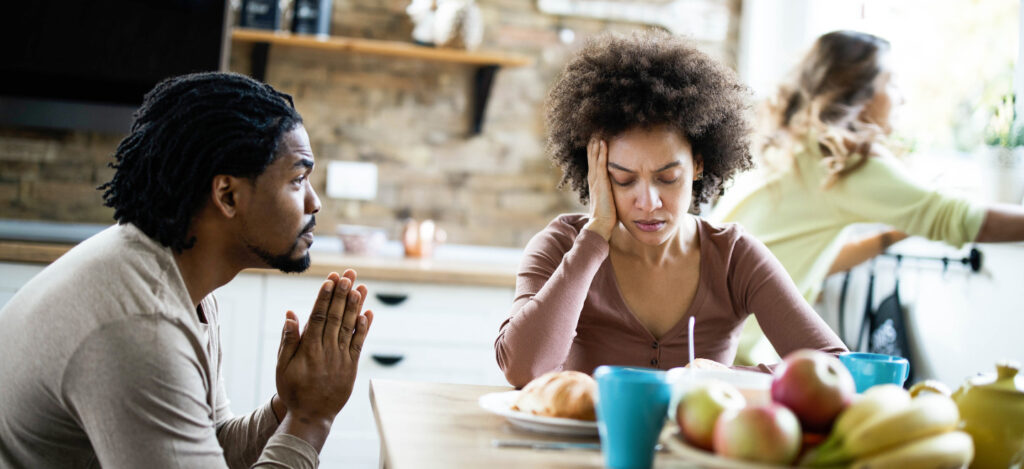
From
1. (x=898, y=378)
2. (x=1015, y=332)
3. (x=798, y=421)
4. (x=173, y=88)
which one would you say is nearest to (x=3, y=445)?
(x=173, y=88)

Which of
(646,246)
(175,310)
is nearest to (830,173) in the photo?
(646,246)

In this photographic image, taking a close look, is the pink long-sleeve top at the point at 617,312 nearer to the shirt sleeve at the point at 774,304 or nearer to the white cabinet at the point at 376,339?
the shirt sleeve at the point at 774,304

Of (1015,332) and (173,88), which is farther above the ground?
(173,88)

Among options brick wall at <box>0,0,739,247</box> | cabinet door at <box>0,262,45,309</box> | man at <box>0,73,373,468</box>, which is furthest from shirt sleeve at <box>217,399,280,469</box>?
brick wall at <box>0,0,739,247</box>

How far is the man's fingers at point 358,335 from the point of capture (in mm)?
1405

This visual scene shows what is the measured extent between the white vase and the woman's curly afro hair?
814 mm

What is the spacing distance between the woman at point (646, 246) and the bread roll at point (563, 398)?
0.31 meters

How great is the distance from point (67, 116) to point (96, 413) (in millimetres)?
2407

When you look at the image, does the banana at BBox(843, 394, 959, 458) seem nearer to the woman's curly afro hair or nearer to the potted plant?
the woman's curly afro hair

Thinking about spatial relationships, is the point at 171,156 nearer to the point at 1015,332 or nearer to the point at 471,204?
the point at 1015,332

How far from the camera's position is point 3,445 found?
47.0 inches

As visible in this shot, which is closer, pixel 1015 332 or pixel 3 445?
pixel 3 445

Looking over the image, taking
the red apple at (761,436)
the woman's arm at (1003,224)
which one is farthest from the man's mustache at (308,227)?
the woman's arm at (1003,224)

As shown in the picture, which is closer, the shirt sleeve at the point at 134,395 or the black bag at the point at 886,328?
the shirt sleeve at the point at 134,395
